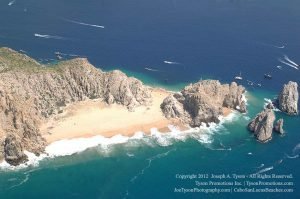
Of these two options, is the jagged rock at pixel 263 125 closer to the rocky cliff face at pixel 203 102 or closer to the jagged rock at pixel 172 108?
the rocky cliff face at pixel 203 102

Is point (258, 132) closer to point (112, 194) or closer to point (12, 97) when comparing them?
point (112, 194)

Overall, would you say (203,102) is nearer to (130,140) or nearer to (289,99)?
(130,140)

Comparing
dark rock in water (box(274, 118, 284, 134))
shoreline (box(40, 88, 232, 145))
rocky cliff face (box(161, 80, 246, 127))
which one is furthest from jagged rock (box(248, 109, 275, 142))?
shoreline (box(40, 88, 232, 145))

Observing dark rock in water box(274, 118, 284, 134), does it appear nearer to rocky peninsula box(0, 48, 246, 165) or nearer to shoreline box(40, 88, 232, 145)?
rocky peninsula box(0, 48, 246, 165)

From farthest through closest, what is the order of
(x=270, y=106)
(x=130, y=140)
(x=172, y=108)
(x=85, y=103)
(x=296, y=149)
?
(x=270, y=106), (x=172, y=108), (x=85, y=103), (x=296, y=149), (x=130, y=140)

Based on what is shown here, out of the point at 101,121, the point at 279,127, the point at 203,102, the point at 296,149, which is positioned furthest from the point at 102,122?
the point at 296,149

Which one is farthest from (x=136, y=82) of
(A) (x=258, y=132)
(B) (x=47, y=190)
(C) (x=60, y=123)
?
(B) (x=47, y=190)
